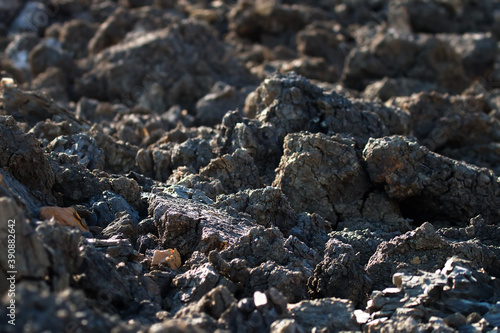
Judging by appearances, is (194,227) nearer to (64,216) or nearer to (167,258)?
(167,258)

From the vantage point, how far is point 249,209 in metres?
7.99

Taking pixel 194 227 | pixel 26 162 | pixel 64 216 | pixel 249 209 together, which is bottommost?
pixel 249 209

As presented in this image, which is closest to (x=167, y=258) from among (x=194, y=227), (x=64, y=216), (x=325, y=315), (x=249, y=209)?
(x=194, y=227)

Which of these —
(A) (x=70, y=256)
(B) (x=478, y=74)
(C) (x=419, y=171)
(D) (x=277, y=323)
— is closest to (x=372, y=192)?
(C) (x=419, y=171)

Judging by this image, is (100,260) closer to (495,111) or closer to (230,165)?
(230,165)

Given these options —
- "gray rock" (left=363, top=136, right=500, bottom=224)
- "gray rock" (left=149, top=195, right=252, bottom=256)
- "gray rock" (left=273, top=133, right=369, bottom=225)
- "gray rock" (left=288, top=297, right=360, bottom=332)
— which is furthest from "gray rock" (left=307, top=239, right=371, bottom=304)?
"gray rock" (left=363, top=136, right=500, bottom=224)

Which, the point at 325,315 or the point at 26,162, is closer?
the point at 325,315

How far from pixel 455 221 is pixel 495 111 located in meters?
6.17

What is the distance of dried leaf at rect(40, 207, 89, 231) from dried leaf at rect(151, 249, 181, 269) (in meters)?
0.80

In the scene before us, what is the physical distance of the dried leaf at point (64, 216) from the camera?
6.71 metres

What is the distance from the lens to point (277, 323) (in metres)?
5.21

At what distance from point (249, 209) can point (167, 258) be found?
1.49m

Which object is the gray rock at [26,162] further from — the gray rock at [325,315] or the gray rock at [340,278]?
the gray rock at [325,315]

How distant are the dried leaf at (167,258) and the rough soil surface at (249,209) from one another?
0.9 inches
